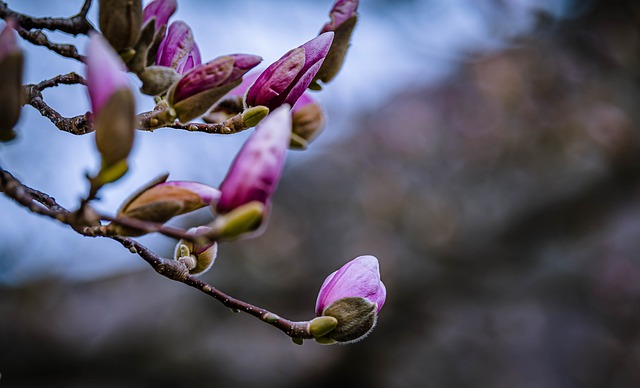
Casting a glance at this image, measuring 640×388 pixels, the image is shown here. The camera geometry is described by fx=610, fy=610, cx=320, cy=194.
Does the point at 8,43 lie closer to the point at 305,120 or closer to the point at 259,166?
the point at 259,166

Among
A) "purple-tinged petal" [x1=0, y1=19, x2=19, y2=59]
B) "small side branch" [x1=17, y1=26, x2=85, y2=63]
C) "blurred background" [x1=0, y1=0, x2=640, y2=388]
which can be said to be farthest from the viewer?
"blurred background" [x1=0, y1=0, x2=640, y2=388]

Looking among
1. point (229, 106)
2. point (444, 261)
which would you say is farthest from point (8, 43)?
point (444, 261)

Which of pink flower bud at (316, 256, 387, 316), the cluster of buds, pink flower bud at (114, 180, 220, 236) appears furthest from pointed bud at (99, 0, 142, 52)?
pink flower bud at (316, 256, 387, 316)

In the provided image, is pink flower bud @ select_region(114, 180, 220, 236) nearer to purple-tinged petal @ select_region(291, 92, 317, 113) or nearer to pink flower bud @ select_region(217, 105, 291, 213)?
pink flower bud @ select_region(217, 105, 291, 213)

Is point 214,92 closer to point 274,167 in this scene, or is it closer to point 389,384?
point 274,167

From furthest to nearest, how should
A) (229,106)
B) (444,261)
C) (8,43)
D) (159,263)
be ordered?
(444,261), (229,106), (159,263), (8,43)

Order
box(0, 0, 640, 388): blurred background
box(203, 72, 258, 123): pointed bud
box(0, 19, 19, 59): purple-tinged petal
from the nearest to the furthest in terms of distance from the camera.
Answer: box(0, 19, 19, 59): purple-tinged petal
box(203, 72, 258, 123): pointed bud
box(0, 0, 640, 388): blurred background
